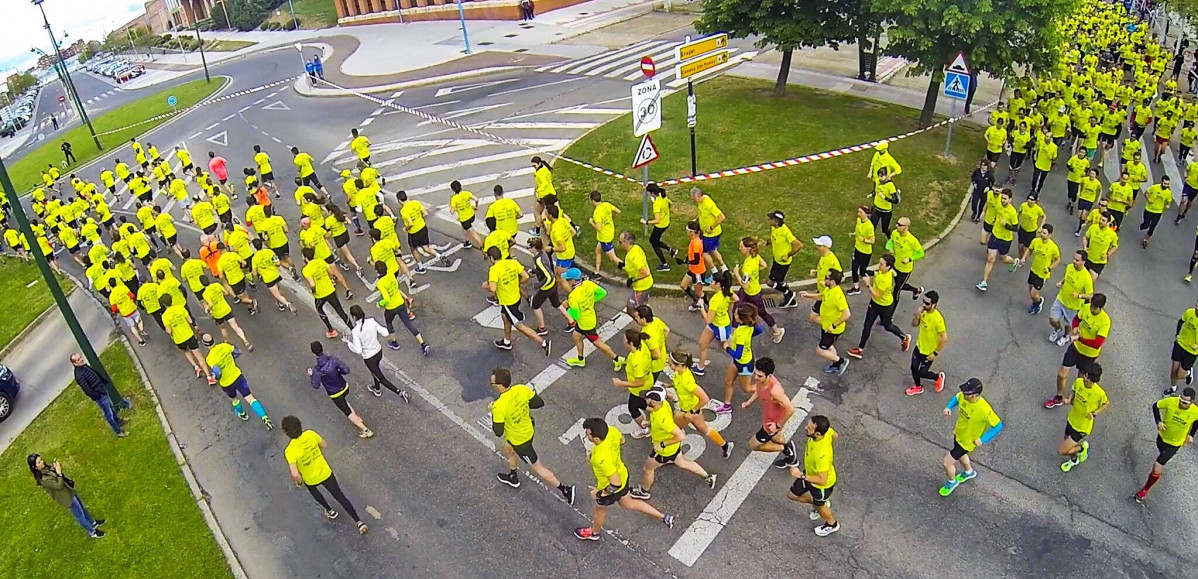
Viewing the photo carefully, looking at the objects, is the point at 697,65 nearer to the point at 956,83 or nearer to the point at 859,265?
the point at 859,265

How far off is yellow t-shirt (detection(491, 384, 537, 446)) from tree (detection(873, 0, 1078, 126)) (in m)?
14.2

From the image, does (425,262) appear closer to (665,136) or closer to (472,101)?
(665,136)

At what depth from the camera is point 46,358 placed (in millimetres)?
13773

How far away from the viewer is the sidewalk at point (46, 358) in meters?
11.9

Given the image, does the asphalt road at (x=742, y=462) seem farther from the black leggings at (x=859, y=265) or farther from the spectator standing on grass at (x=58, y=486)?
the spectator standing on grass at (x=58, y=486)

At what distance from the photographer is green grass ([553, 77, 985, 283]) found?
46.6ft

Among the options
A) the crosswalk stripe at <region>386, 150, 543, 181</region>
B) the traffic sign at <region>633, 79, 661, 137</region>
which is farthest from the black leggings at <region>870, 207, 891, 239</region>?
the crosswalk stripe at <region>386, 150, 543, 181</region>

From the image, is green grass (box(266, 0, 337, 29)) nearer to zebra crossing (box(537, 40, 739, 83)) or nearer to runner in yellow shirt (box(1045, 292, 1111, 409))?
zebra crossing (box(537, 40, 739, 83))

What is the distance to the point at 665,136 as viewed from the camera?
64.7ft

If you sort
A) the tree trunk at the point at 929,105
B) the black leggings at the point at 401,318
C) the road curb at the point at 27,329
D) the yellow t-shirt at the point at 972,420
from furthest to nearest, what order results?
1. the tree trunk at the point at 929,105
2. the road curb at the point at 27,329
3. the black leggings at the point at 401,318
4. the yellow t-shirt at the point at 972,420

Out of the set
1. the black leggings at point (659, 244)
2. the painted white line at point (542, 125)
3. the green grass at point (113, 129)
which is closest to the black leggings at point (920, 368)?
the black leggings at point (659, 244)

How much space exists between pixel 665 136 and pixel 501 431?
13860 mm

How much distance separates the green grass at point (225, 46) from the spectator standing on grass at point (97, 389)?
56.3 metres

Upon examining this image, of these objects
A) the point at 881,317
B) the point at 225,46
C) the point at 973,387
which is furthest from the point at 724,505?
the point at 225,46
